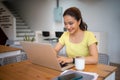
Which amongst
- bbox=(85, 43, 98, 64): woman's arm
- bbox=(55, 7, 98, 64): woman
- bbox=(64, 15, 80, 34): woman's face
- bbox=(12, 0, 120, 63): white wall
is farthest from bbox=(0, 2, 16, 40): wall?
bbox=(85, 43, 98, 64): woman's arm

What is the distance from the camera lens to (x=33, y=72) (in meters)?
1.37

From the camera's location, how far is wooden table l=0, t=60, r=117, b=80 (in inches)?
49.3

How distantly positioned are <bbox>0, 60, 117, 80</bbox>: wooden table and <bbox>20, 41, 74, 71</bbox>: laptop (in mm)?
44

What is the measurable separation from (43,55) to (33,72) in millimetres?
Answer: 165

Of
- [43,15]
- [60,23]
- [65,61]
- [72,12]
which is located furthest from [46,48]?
[43,15]

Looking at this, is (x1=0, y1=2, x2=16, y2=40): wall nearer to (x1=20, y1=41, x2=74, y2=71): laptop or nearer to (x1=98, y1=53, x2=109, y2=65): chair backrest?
(x1=98, y1=53, x2=109, y2=65): chair backrest

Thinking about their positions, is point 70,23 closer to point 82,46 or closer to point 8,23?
point 82,46

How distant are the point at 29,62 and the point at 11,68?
0.22m

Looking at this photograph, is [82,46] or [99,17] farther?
[99,17]

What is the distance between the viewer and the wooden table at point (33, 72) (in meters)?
1.25

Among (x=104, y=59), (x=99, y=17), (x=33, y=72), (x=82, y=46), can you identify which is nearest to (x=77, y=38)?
(x=82, y=46)

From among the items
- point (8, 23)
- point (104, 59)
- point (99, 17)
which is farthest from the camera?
point (8, 23)

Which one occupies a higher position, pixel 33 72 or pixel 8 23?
pixel 8 23

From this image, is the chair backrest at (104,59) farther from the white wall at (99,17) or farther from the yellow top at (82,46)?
the white wall at (99,17)
